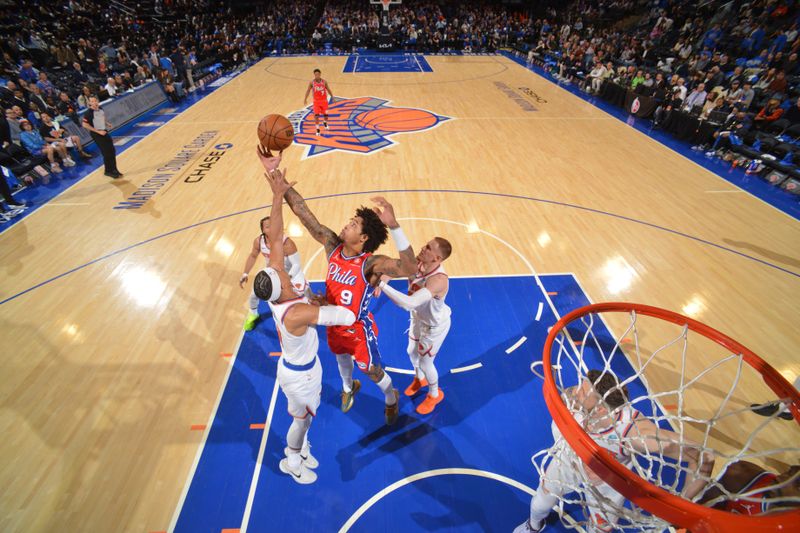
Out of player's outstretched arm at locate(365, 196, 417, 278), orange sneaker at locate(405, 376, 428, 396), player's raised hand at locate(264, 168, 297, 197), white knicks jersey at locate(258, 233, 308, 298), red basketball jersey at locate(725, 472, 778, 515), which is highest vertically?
player's raised hand at locate(264, 168, 297, 197)

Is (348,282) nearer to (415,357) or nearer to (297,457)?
(415,357)

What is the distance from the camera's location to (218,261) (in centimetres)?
639

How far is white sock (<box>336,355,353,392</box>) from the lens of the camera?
3798mm

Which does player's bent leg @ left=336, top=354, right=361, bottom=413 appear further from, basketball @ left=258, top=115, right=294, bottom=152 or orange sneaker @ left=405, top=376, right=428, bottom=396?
basketball @ left=258, top=115, right=294, bottom=152

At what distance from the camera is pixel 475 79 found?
1728 centimetres

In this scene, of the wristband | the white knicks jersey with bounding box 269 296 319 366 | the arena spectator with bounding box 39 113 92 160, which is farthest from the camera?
the arena spectator with bounding box 39 113 92 160

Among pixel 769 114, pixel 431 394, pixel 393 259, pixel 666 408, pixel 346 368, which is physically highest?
pixel 393 259

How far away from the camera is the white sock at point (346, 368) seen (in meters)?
3.80

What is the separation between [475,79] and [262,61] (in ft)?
39.0

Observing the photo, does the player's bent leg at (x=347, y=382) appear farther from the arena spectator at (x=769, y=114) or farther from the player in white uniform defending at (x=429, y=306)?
the arena spectator at (x=769, y=114)

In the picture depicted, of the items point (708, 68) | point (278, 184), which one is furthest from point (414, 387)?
point (708, 68)

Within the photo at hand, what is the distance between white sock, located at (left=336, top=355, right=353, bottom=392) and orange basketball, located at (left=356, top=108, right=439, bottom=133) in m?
9.20

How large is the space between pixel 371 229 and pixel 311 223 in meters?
0.57

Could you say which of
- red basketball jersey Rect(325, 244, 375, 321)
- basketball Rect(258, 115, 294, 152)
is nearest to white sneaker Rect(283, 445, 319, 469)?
red basketball jersey Rect(325, 244, 375, 321)
